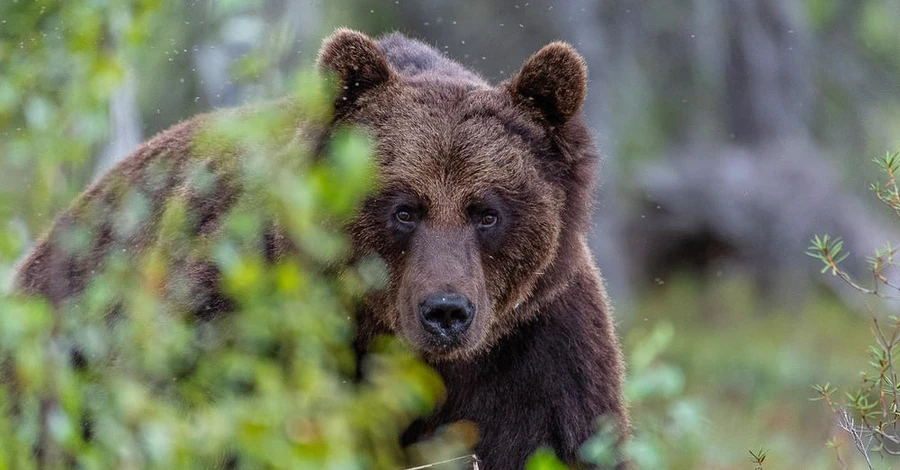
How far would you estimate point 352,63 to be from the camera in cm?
491

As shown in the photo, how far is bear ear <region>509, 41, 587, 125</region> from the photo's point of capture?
4977 mm

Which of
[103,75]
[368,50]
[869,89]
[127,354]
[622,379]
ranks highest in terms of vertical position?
[103,75]

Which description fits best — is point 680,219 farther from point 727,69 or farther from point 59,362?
point 59,362

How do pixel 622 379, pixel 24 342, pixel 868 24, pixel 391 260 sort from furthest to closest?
pixel 868 24
pixel 622 379
pixel 391 260
pixel 24 342

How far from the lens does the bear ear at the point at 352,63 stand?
4.80 metres

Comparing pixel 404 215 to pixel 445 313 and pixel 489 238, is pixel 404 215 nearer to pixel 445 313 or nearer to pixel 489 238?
pixel 489 238

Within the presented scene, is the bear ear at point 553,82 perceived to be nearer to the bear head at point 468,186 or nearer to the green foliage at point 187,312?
the bear head at point 468,186

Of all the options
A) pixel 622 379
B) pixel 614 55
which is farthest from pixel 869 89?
pixel 622 379

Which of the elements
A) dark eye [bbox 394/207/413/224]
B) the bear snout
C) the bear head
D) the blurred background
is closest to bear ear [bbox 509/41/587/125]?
the bear head

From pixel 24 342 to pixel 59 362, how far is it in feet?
1.92

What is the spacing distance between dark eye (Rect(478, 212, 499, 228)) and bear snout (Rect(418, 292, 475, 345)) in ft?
1.53

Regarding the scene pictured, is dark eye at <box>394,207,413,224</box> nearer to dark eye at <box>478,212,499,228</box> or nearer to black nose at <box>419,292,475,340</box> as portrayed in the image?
dark eye at <box>478,212,499,228</box>

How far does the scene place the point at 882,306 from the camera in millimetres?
14312

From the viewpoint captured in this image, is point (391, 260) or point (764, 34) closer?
point (391, 260)
